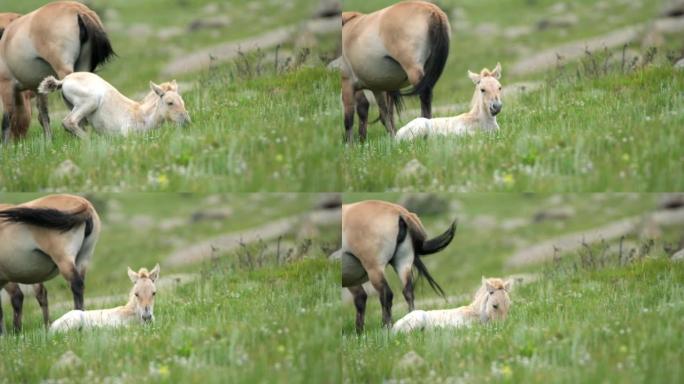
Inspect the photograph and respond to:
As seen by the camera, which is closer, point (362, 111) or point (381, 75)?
point (381, 75)

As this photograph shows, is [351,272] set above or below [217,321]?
above

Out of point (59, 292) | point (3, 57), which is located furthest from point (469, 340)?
point (3, 57)

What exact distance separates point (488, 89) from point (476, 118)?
0.75 feet

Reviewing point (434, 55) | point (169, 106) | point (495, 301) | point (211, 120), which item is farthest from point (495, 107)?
point (169, 106)

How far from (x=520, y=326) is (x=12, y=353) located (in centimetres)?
356

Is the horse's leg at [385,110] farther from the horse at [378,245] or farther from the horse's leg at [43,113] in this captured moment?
the horse's leg at [43,113]

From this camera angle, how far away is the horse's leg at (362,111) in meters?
10.8

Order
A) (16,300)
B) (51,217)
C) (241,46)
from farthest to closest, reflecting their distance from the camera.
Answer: (241,46), (16,300), (51,217)

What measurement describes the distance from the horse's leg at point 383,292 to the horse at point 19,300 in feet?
7.72

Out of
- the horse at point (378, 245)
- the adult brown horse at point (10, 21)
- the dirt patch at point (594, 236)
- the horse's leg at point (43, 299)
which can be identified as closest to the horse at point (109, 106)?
the adult brown horse at point (10, 21)

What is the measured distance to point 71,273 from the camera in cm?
1027

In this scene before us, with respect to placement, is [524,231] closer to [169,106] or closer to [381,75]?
[381,75]

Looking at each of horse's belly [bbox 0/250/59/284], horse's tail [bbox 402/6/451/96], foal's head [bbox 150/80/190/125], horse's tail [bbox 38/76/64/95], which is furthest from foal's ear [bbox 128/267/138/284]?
horse's tail [bbox 402/6/451/96]

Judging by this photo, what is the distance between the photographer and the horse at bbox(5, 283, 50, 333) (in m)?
10.5
